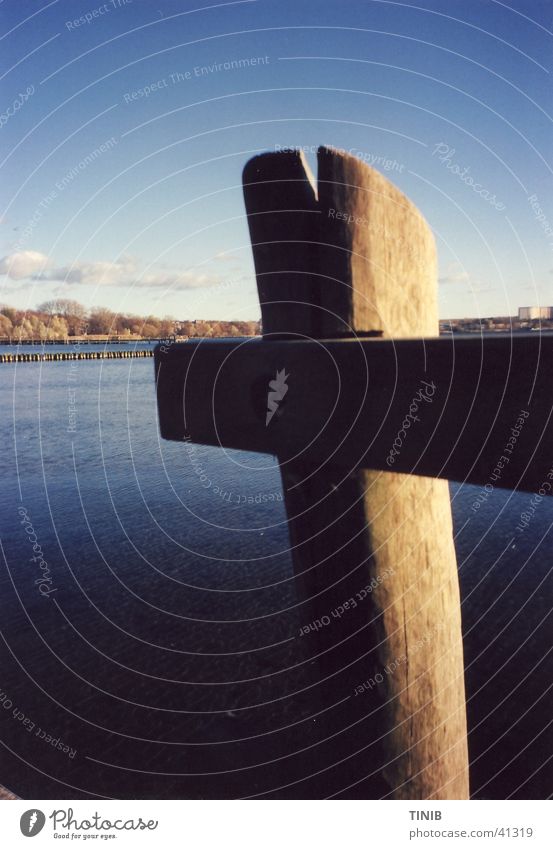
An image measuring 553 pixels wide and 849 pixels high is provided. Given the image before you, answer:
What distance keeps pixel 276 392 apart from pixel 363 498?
1.12 feet

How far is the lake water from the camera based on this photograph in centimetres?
502

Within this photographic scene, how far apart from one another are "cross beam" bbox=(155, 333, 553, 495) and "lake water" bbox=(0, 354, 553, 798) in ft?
2.46

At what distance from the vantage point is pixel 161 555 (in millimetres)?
10086

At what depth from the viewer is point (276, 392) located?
124 cm

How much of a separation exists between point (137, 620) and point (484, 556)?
217 inches

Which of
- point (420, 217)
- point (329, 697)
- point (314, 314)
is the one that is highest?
point (420, 217)

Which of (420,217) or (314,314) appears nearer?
(314,314)

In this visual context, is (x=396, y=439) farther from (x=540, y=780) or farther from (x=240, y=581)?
(x=240, y=581)

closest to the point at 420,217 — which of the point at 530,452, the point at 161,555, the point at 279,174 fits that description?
the point at 279,174
